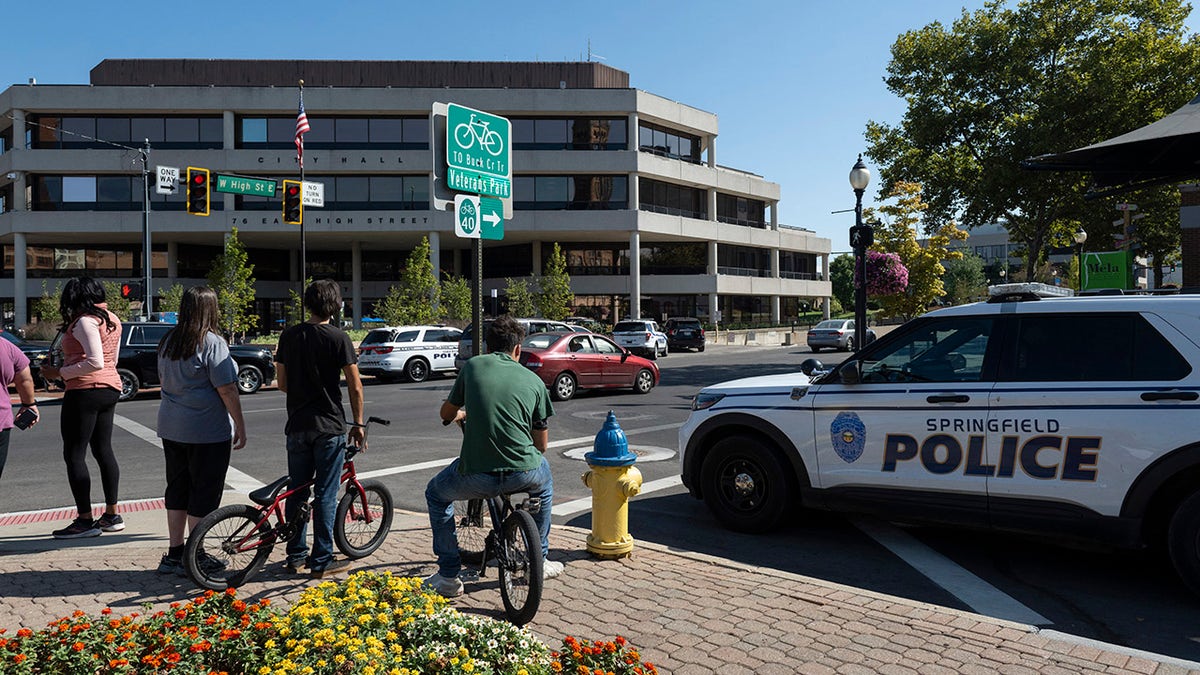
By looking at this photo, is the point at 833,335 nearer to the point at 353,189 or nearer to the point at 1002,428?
the point at 353,189

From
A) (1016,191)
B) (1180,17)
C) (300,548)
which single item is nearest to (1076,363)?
(300,548)

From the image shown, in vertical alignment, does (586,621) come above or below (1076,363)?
below

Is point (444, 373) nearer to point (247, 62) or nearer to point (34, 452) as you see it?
point (34, 452)

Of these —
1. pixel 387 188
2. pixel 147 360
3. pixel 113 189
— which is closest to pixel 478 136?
pixel 147 360

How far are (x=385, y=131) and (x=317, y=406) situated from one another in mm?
49843

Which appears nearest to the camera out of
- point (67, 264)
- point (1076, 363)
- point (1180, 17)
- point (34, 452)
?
point (1076, 363)

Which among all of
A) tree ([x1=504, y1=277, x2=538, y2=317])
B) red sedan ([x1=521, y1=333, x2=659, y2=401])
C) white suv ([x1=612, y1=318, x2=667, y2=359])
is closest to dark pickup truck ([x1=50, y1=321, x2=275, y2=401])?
red sedan ([x1=521, y1=333, x2=659, y2=401])

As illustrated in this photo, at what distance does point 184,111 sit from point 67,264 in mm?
13984

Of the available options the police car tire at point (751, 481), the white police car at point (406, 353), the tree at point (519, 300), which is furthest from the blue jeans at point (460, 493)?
the tree at point (519, 300)

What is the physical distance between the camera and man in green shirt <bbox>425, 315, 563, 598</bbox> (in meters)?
4.67

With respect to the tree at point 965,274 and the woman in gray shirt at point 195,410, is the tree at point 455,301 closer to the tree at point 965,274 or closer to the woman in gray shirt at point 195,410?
the woman in gray shirt at point 195,410

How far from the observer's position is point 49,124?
164ft

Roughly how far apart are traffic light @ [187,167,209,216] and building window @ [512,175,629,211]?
29.9m

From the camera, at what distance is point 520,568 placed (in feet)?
14.6
